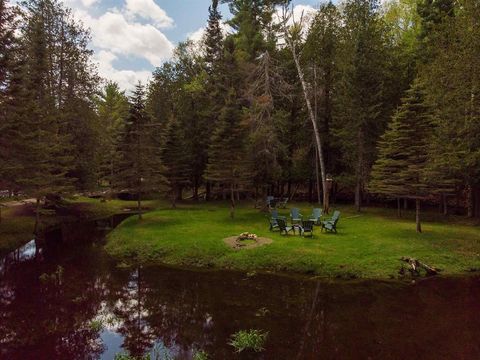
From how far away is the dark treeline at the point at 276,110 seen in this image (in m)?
23.5

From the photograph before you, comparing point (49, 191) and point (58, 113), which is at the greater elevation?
point (58, 113)

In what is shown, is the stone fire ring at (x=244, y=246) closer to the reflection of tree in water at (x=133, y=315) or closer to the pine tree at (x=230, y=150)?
the reflection of tree in water at (x=133, y=315)

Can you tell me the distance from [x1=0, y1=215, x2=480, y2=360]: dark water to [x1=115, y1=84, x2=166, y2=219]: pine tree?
10758 mm

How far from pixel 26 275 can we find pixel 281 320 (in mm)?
13265

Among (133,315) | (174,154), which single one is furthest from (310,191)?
(133,315)

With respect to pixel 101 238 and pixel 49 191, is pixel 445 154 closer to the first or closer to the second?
pixel 101 238

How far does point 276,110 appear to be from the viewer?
33.5 m

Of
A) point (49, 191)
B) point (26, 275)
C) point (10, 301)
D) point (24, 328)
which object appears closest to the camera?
point (24, 328)

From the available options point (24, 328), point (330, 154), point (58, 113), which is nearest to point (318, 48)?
point (330, 154)

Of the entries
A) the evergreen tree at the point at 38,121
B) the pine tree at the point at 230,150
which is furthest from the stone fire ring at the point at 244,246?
the evergreen tree at the point at 38,121

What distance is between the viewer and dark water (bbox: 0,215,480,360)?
424 inches

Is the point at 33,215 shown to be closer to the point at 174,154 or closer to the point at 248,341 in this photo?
the point at 174,154

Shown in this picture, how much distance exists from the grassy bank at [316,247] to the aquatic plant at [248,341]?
7.16 m

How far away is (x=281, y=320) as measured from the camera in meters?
12.7
